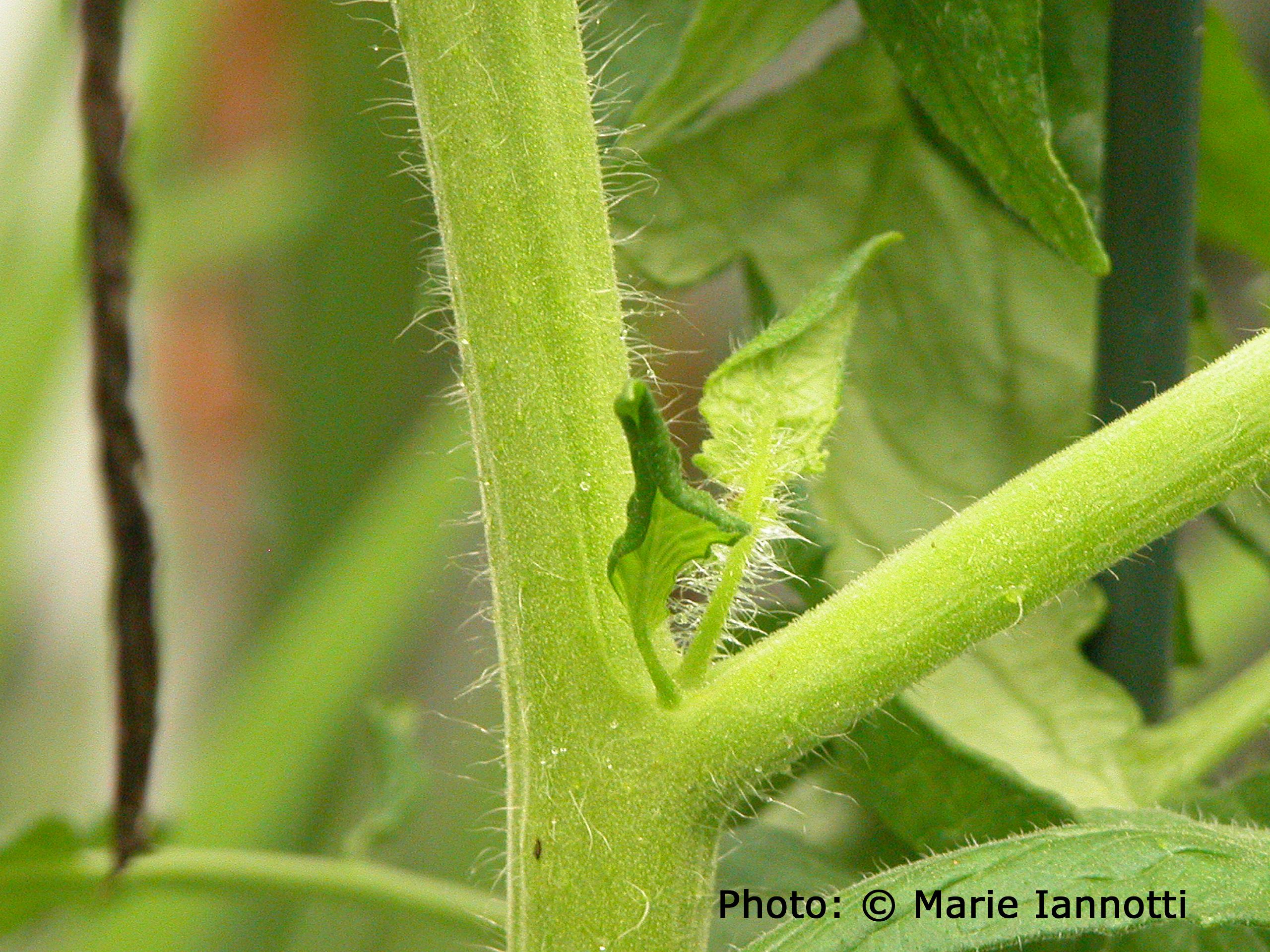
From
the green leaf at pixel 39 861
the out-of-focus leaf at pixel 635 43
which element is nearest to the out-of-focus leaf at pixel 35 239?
the green leaf at pixel 39 861

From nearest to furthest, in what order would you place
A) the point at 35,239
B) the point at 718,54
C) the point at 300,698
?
the point at 718,54 → the point at 300,698 → the point at 35,239

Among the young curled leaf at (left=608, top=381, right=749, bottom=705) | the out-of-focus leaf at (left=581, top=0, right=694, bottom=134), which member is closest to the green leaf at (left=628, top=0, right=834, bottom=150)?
the out-of-focus leaf at (left=581, top=0, right=694, bottom=134)

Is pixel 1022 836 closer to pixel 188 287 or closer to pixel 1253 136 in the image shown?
pixel 1253 136

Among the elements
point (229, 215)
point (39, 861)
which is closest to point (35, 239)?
point (229, 215)

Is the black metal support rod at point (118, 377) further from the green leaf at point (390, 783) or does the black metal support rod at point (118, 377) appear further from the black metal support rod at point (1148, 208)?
the black metal support rod at point (1148, 208)

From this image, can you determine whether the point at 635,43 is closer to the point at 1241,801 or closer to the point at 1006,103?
the point at 1006,103

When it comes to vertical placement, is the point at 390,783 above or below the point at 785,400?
below
